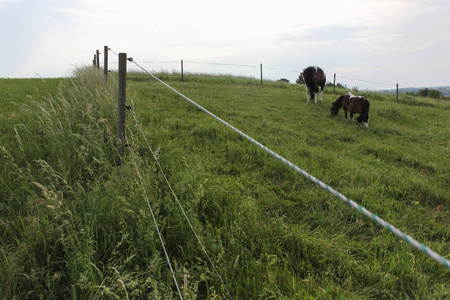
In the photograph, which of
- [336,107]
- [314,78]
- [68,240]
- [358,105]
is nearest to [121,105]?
[68,240]

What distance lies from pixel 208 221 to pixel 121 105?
175cm

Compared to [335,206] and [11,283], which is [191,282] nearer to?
[11,283]

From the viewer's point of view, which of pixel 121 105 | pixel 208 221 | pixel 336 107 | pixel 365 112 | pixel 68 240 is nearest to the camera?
pixel 68 240

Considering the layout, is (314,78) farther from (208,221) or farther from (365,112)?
(208,221)

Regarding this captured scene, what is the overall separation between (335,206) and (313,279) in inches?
55.9

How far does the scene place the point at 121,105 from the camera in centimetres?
311

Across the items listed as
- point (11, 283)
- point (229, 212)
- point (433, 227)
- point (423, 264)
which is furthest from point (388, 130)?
point (11, 283)

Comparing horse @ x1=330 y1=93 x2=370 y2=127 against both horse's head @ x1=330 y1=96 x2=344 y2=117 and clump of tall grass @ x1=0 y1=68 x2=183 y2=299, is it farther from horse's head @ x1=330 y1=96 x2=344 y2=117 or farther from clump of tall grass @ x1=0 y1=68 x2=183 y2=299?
clump of tall grass @ x1=0 y1=68 x2=183 y2=299

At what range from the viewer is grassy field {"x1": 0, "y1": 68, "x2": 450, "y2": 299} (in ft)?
5.95

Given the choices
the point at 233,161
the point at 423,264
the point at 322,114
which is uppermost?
the point at 322,114

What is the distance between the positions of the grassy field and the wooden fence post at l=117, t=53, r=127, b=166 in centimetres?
18

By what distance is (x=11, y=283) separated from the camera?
1615 millimetres

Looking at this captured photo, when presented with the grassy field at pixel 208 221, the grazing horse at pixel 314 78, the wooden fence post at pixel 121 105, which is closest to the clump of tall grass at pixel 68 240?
the grassy field at pixel 208 221

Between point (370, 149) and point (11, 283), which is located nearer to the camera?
point (11, 283)
